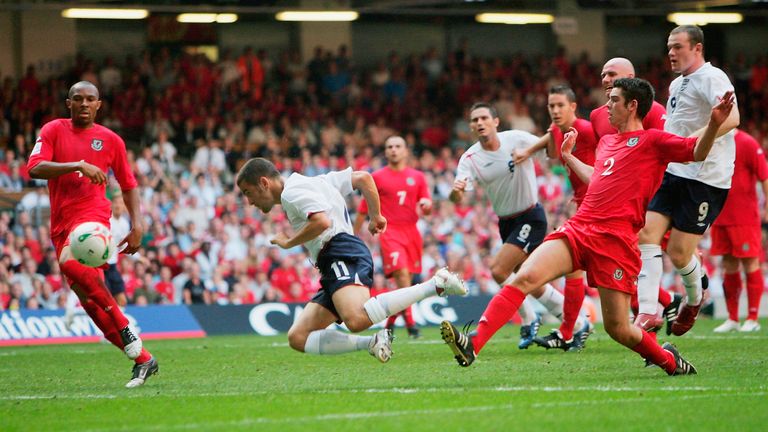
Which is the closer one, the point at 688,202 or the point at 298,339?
the point at 298,339

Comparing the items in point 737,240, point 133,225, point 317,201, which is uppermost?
point 317,201

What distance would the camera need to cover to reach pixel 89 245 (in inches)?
360

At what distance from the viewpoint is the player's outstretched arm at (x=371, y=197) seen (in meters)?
9.73

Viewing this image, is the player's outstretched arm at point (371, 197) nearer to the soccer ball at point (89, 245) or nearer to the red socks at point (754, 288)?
the soccer ball at point (89, 245)

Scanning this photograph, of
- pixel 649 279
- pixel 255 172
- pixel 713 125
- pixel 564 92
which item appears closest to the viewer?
pixel 713 125

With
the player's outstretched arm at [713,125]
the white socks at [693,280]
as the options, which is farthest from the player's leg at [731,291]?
the player's outstretched arm at [713,125]

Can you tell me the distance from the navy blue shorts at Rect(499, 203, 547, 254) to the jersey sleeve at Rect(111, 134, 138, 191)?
429cm

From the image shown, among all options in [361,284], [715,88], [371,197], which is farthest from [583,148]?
[361,284]

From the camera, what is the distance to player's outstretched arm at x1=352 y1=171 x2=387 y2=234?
31.9 ft

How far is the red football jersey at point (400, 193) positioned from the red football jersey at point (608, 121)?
17.0 feet

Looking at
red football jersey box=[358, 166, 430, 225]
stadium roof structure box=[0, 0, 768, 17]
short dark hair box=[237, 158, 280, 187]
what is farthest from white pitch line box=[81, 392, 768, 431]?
stadium roof structure box=[0, 0, 768, 17]

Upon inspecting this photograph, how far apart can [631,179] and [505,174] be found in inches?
170

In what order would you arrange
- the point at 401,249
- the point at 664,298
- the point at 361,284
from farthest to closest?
the point at 401,249 → the point at 664,298 → the point at 361,284

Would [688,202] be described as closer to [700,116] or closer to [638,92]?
[700,116]
